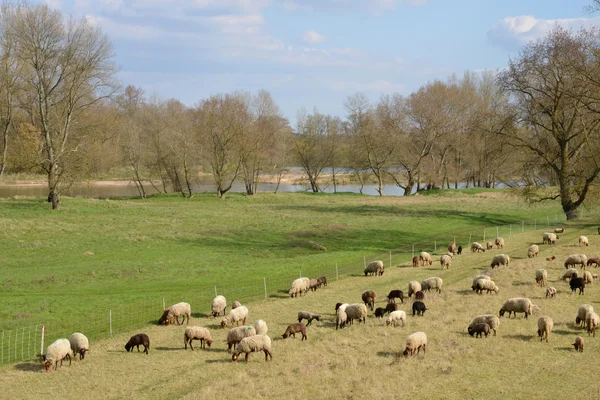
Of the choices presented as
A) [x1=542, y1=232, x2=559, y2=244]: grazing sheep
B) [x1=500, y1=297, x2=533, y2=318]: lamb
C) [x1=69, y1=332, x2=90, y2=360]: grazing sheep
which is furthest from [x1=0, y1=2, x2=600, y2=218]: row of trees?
[x1=69, y1=332, x2=90, y2=360]: grazing sheep

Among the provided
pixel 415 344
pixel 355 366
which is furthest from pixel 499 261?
pixel 355 366

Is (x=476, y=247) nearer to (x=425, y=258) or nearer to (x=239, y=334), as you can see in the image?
(x=425, y=258)

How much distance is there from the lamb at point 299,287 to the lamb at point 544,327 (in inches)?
492

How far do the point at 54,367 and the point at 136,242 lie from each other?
25.1m

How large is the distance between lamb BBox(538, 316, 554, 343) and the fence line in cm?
1315

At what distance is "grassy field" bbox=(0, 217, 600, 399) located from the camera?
1592 centimetres

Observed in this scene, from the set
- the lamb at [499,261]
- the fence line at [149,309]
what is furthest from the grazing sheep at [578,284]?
the fence line at [149,309]

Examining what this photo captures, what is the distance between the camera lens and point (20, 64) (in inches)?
2275

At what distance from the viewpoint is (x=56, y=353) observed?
18250mm

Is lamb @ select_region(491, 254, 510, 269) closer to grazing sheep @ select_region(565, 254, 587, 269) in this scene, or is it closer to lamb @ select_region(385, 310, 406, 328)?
grazing sheep @ select_region(565, 254, 587, 269)

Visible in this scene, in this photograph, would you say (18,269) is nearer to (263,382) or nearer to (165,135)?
(263,382)

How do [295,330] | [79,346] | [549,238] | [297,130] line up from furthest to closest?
[297,130]
[549,238]
[295,330]
[79,346]

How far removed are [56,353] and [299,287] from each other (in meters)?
13.5

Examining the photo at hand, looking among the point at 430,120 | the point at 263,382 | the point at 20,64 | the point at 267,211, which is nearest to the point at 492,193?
the point at 430,120
